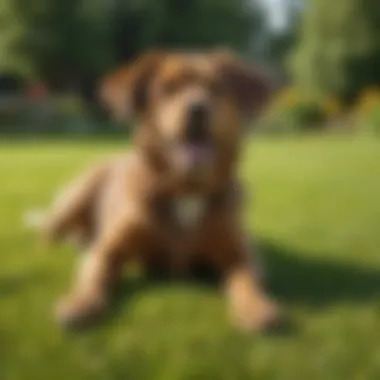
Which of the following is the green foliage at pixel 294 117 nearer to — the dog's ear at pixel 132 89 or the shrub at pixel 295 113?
the shrub at pixel 295 113

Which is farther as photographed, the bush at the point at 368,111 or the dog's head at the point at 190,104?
the bush at the point at 368,111

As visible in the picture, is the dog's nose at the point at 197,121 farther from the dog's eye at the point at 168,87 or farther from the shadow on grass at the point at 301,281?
the shadow on grass at the point at 301,281

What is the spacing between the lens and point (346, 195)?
0.97 metres

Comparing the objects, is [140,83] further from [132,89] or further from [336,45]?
[336,45]

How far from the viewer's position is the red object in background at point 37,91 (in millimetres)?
931

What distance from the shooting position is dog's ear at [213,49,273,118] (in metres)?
0.89

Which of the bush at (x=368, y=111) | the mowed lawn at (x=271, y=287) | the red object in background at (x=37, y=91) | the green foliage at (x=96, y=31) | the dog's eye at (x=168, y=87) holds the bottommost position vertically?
the mowed lawn at (x=271, y=287)

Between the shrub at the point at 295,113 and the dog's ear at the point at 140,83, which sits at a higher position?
the dog's ear at the point at 140,83

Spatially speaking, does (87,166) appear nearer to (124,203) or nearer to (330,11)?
(124,203)

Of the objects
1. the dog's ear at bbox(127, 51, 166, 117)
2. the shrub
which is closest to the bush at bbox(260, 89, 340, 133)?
the shrub

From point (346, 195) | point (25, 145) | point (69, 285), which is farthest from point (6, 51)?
point (346, 195)

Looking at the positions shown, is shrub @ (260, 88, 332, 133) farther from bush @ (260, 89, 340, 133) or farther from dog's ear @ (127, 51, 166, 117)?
dog's ear @ (127, 51, 166, 117)

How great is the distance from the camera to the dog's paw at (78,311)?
33.4 inches

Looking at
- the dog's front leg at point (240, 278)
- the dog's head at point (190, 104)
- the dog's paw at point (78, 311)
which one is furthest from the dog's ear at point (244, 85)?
the dog's paw at point (78, 311)
